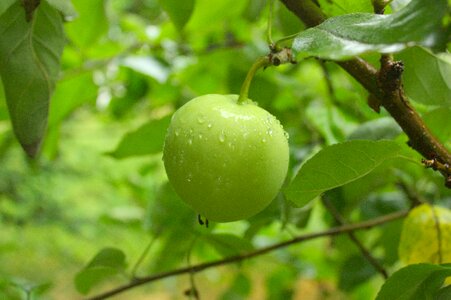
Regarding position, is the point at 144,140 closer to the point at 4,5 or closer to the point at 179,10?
the point at 179,10

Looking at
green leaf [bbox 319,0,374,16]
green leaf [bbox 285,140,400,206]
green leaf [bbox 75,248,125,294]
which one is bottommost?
green leaf [bbox 75,248,125,294]

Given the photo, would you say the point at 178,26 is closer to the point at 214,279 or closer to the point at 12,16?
the point at 12,16

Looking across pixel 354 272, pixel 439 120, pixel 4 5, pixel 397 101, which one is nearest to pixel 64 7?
pixel 4 5

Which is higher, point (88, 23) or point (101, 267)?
point (88, 23)

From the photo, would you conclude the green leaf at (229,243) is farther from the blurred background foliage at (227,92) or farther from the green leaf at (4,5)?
the green leaf at (4,5)

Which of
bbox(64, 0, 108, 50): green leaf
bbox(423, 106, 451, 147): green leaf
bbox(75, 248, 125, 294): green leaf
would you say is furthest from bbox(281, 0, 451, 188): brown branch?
bbox(64, 0, 108, 50): green leaf

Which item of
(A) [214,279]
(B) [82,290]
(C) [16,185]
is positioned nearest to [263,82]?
(B) [82,290]

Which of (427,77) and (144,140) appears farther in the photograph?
(144,140)

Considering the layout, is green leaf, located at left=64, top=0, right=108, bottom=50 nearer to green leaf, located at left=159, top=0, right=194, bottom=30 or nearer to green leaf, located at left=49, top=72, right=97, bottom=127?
green leaf, located at left=49, top=72, right=97, bottom=127
